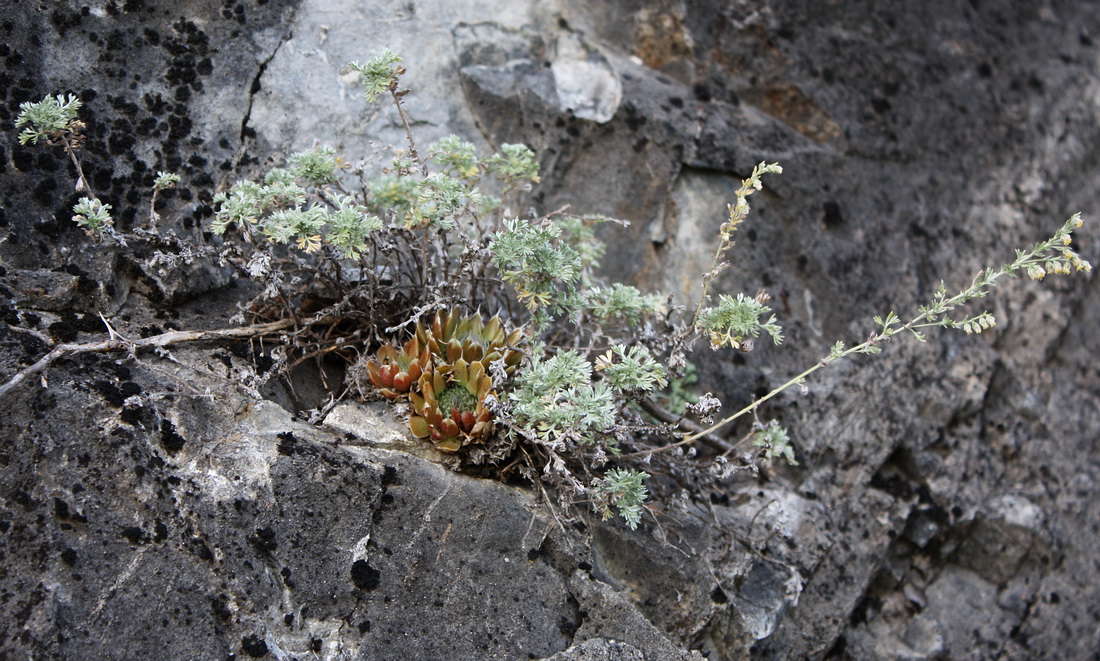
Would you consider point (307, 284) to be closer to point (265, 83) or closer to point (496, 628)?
point (265, 83)

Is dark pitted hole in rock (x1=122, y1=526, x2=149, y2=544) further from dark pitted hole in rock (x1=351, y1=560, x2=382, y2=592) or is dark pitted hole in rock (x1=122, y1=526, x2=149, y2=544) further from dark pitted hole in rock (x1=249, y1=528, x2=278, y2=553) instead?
dark pitted hole in rock (x1=351, y1=560, x2=382, y2=592)

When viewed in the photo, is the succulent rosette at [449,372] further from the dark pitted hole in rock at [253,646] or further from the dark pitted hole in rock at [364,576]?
the dark pitted hole in rock at [253,646]

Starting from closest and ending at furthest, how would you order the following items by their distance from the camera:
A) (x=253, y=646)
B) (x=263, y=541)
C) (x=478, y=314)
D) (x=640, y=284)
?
(x=253, y=646)
(x=263, y=541)
(x=478, y=314)
(x=640, y=284)

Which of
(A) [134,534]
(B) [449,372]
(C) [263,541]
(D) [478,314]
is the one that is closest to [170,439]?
(A) [134,534]

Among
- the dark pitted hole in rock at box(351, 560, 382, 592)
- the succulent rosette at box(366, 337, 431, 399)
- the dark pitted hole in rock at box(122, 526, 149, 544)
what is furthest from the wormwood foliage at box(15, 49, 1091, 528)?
the dark pitted hole in rock at box(122, 526, 149, 544)

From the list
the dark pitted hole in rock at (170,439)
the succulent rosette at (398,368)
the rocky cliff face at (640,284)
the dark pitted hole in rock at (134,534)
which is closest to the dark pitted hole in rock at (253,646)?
the rocky cliff face at (640,284)

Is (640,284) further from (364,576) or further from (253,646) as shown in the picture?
(253,646)
